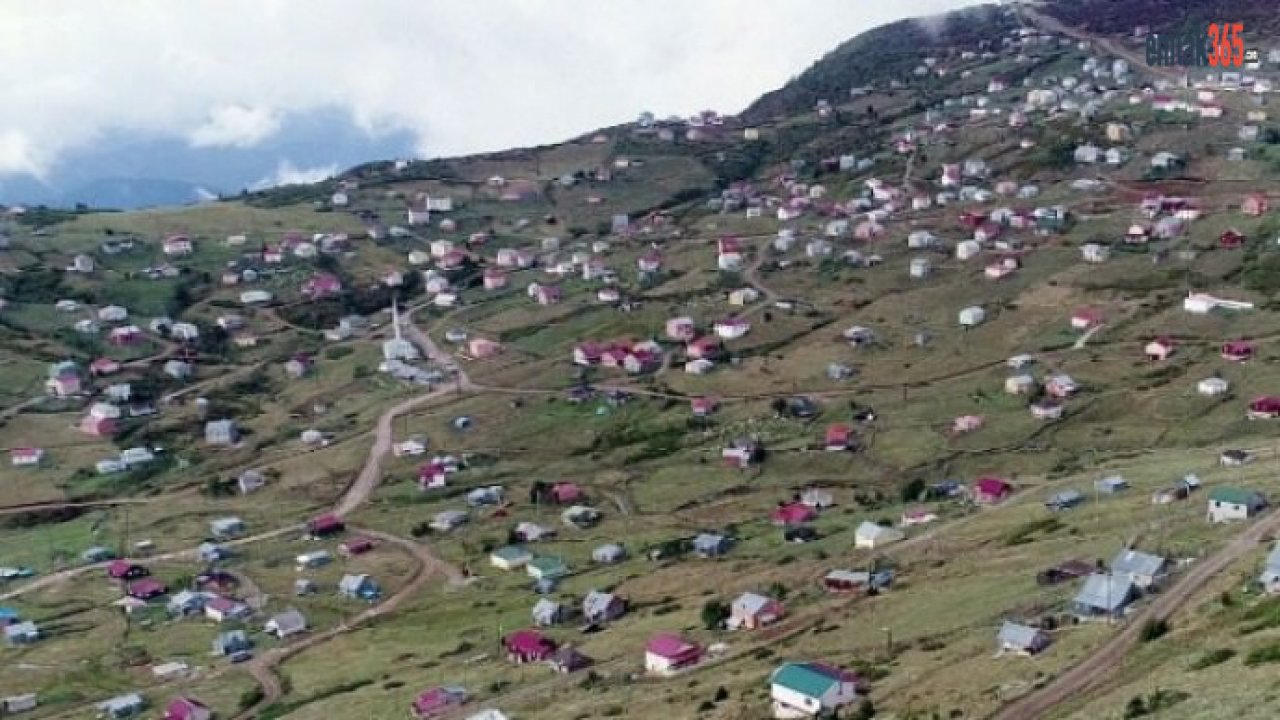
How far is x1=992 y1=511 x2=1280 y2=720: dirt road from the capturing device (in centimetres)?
4884

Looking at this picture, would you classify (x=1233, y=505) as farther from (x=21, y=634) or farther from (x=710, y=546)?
(x=21, y=634)

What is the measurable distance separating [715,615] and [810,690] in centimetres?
2219

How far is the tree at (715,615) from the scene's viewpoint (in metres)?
76.4

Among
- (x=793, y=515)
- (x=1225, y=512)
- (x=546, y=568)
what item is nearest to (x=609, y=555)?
(x=546, y=568)

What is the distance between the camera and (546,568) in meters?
101

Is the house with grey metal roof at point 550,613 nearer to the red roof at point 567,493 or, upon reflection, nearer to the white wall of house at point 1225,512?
Answer: the red roof at point 567,493

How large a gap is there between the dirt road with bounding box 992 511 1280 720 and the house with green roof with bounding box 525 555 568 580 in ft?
166

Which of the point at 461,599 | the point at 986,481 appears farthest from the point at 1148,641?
the point at 461,599

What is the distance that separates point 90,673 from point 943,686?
2562 inches

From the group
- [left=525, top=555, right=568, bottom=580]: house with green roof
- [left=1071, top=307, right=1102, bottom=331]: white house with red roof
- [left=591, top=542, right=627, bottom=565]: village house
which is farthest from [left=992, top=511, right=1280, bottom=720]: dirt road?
[left=1071, top=307, right=1102, bottom=331]: white house with red roof

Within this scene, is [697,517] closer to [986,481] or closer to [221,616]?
[986,481]

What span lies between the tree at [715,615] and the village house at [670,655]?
4.90 metres

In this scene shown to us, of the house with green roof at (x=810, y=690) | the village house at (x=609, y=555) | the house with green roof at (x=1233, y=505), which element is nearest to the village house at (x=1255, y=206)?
the village house at (x=609, y=555)

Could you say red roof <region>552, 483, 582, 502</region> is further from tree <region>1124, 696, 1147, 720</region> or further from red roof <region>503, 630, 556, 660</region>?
tree <region>1124, 696, 1147, 720</region>
